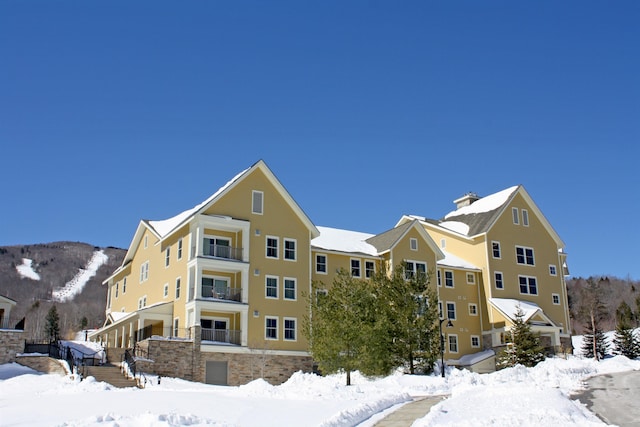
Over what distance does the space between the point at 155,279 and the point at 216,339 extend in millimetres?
9037

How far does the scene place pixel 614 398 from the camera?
23.1 metres

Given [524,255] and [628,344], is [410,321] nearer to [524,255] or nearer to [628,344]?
[524,255]

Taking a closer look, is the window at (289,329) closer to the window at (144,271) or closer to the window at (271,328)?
the window at (271,328)

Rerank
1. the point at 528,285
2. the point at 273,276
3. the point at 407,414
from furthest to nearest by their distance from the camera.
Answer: the point at 528,285, the point at 273,276, the point at 407,414

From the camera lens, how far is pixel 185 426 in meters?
15.6

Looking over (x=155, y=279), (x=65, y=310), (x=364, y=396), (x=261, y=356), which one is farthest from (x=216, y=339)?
(x=65, y=310)

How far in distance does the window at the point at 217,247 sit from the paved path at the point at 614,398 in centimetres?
2276

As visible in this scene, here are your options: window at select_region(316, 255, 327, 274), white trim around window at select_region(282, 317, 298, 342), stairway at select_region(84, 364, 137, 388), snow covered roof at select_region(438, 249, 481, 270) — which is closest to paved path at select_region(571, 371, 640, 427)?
white trim around window at select_region(282, 317, 298, 342)

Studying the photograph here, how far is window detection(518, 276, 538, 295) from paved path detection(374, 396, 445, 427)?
3483 centimetres

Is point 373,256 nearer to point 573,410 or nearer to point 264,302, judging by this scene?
point 264,302

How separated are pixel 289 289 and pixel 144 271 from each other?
12.5 metres

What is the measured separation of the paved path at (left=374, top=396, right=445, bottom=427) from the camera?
17.7 metres

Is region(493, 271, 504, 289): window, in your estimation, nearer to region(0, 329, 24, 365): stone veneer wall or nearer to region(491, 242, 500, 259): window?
region(491, 242, 500, 259): window

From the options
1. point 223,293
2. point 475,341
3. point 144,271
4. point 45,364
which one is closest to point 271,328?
point 223,293
